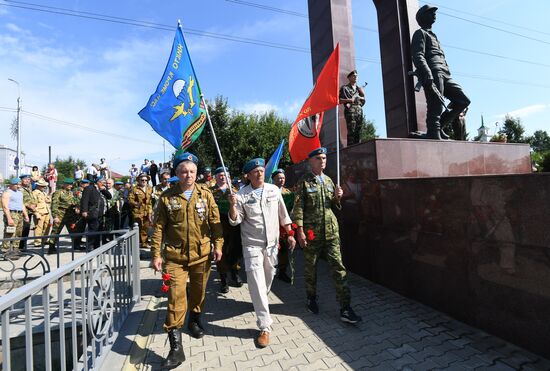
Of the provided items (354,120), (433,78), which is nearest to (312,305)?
(354,120)

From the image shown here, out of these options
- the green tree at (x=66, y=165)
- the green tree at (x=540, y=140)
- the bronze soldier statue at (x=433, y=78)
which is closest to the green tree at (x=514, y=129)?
the green tree at (x=540, y=140)

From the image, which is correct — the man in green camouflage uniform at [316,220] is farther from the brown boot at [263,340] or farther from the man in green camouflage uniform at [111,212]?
the man in green camouflage uniform at [111,212]

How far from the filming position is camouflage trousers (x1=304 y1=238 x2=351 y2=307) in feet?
12.1

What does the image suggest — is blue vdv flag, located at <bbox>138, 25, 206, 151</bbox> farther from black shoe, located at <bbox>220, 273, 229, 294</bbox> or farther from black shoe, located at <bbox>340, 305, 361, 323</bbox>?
black shoe, located at <bbox>340, 305, 361, 323</bbox>

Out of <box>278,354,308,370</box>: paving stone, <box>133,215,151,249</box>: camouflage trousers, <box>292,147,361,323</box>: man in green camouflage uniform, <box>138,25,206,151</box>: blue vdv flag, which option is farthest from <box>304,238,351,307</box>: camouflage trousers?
<box>133,215,151,249</box>: camouflage trousers

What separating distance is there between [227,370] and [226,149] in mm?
21404

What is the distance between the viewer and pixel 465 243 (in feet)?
11.2

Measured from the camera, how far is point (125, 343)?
3281 millimetres

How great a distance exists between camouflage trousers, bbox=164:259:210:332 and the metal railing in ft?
1.93

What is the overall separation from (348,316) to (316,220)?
114 cm

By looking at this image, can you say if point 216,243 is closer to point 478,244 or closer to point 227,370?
point 227,370

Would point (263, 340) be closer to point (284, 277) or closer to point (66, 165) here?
point (284, 277)

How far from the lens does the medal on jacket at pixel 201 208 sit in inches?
132

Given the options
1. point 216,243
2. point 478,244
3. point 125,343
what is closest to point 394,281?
point 478,244
